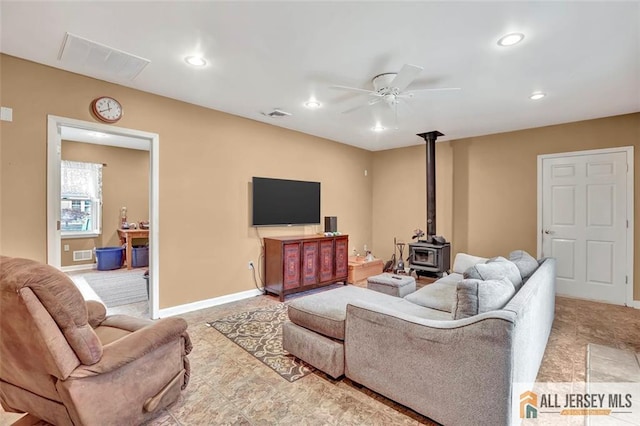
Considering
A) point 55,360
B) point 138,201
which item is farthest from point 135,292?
point 55,360

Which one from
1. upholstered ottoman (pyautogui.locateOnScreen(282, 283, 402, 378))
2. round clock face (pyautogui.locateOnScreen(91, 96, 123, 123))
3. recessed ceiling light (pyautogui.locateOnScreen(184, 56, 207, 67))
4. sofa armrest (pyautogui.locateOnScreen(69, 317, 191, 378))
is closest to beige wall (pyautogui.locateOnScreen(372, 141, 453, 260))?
upholstered ottoman (pyautogui.locateOnScreen(282, 283, 402, 378))

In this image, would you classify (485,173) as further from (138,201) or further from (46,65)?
(138,201)

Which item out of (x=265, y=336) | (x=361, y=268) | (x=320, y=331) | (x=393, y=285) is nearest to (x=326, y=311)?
(x=320, y=331)

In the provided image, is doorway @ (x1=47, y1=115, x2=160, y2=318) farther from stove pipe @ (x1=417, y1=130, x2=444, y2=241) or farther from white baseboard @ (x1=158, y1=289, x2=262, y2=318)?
stove pipe @ (x1=417, y1=130, x2=444, y2=241)

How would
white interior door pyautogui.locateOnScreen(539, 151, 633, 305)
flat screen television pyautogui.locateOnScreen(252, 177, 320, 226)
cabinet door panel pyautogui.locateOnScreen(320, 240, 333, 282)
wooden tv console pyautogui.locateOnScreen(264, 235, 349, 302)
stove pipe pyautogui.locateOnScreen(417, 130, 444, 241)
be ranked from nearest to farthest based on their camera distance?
white interior door pyautogui.locateOnScreen(539, 151, 633, 305) → wooden tv console pyautogui.locateOnScreen(264, 235, 349, 302) → flat screen television pyautogui.locateOnScreen(252, 177, 320, 226) → cabinet door panel pyautogui.locateOnScreen(320, 240, 333, 282) → stove pipe pyautogui.locateOnScreen(417, 130, 444, 241)

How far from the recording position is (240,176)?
14.2 feet

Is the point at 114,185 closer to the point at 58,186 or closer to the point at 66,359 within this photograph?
the point at 58,186

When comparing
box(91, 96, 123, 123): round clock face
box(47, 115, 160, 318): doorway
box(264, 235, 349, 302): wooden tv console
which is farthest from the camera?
box(264, 235, 349, 302): wooden tv console

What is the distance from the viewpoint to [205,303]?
12.9 feet

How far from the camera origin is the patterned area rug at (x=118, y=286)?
427cm

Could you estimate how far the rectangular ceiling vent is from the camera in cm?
246

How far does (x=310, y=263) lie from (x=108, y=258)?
456cm

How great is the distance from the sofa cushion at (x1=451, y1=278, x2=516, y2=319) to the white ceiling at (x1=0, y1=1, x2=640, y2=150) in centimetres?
181

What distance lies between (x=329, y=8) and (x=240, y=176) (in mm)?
2773
